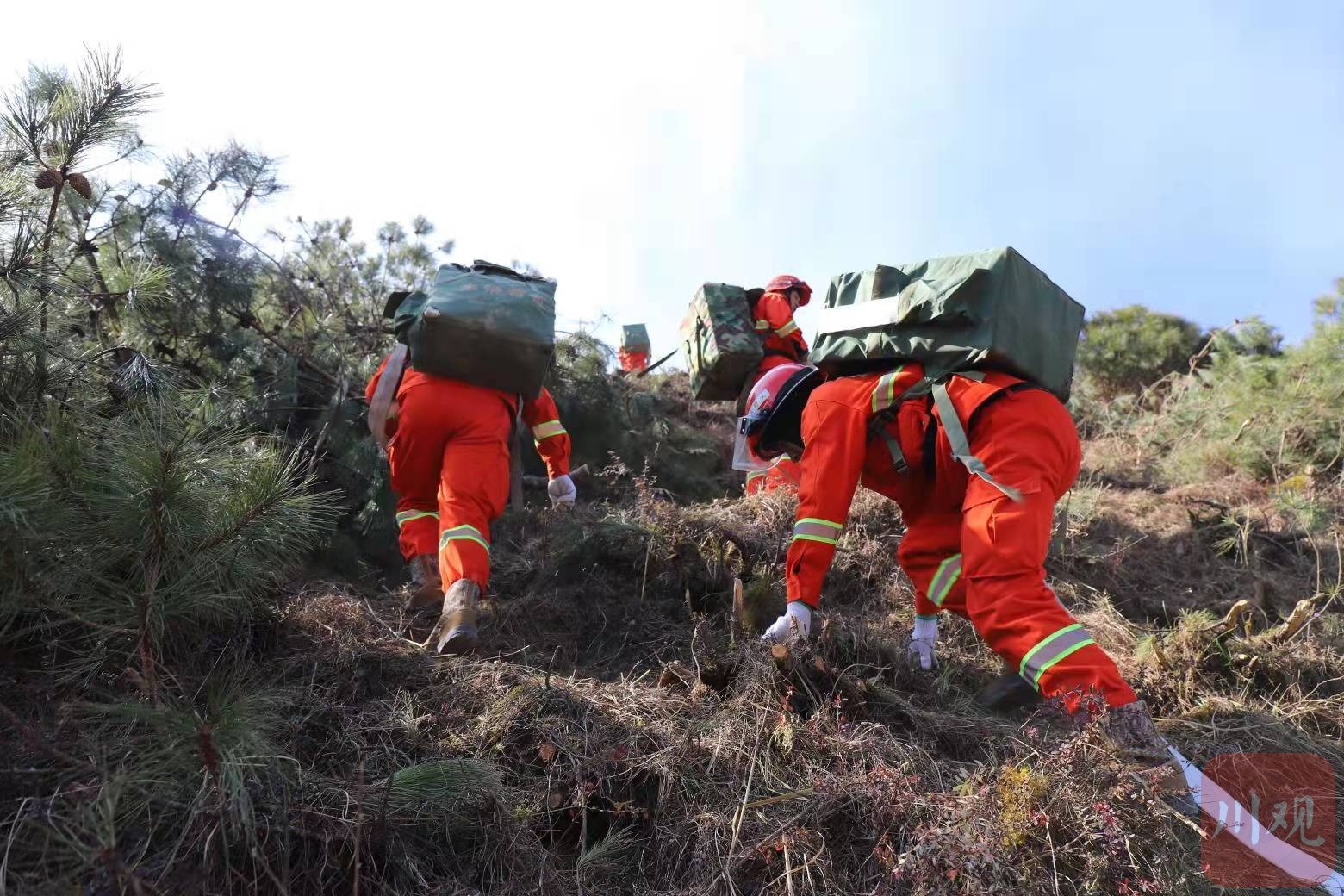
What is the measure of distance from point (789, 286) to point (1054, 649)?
175 inches

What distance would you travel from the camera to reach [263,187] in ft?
15.3

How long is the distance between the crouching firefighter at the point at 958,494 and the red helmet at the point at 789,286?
273 centimetres

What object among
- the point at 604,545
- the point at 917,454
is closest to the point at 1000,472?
the point at 917,454

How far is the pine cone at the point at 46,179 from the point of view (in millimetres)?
2754

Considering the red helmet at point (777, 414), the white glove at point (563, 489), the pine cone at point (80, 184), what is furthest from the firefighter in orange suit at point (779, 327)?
the pine cone at point (80, 184)

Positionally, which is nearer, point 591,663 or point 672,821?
point 672,821

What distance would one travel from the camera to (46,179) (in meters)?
2.76

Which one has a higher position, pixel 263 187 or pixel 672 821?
pixel 263 187

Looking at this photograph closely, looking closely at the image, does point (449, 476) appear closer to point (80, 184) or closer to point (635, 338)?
point (80, 184)

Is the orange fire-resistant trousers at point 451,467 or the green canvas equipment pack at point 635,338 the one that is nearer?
the orange fire-resistant trousers at point 451,467

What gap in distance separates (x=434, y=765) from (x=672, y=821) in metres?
0.70

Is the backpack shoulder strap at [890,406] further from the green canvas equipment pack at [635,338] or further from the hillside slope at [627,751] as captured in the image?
the green canvas equipment pack at [635,338]

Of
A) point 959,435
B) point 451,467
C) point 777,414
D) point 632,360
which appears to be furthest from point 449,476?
point 632,360

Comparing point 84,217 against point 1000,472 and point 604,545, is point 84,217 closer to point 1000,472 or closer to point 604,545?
point 604,545
